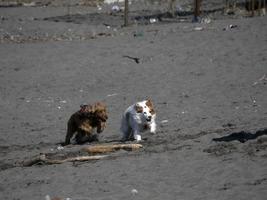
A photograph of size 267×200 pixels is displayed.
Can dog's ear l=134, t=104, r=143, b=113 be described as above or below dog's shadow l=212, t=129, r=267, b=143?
above

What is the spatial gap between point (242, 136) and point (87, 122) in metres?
3.43

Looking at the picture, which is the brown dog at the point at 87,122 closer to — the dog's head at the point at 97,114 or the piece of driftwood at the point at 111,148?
the dog's head at the point at 97,114

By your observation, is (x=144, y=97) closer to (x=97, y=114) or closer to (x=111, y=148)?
(x=97, y=114)

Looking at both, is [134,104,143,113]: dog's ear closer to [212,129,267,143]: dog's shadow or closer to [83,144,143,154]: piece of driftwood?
[83,144,143,154]: piece of driftwood

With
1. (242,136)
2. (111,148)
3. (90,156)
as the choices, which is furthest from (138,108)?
(242,136)

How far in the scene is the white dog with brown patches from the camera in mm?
13430

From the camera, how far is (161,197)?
9.34 metres

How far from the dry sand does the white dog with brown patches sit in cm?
33

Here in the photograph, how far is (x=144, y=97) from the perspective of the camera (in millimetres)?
19500

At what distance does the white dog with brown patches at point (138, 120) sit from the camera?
1343 centimetres

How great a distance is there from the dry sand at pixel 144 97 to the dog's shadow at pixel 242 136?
0.16ft

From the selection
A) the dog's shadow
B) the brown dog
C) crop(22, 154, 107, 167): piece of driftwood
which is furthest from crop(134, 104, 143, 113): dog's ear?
the dog's shadow

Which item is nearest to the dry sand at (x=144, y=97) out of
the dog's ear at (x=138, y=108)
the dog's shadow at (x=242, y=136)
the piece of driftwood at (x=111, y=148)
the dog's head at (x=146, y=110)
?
the dog's shadow at (x=242, y=136)

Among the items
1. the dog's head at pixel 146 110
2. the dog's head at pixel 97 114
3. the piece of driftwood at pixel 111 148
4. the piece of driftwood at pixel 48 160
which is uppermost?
the dog's head at pixel 146 110
